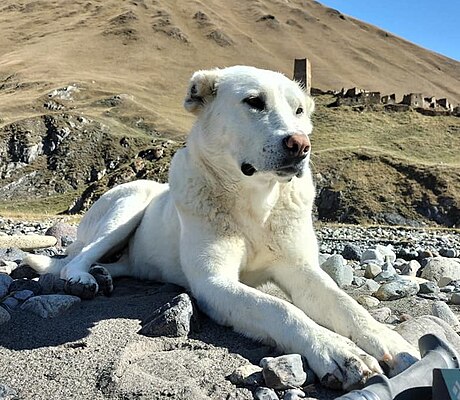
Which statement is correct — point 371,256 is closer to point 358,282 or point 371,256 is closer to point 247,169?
point 358,282

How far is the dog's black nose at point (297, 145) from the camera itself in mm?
3613

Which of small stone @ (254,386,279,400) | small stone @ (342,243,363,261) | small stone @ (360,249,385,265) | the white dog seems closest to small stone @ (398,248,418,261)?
small stone @ (342,243,363,261)

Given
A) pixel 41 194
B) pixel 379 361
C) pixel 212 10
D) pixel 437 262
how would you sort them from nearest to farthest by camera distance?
1. pixel 379 361
2. pixel 437 262
3. pixel 41 194
4. pixel 212 10

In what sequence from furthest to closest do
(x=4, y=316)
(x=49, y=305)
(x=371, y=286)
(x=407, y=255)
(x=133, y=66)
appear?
(x=133, y=66), (x=407, y=255), (x=371, y=286), (x=49, y=305), (x=4, y=316)

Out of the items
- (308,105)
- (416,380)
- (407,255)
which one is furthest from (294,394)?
(407,255)

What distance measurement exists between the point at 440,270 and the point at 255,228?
3998mm

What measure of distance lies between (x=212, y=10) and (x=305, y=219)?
546ft

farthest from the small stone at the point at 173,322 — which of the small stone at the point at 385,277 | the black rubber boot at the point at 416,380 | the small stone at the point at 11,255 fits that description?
the small stone at the point at 11,255

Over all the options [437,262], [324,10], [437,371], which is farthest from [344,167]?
[324,10]

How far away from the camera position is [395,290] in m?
5.34

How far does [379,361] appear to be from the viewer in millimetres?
3127

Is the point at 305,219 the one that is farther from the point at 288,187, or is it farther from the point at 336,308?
the point at 336,308

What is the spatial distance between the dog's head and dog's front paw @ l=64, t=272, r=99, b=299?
1285mm

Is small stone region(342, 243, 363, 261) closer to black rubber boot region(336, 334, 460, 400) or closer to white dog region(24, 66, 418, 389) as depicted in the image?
white dog region(24, 66, 418, 389)
